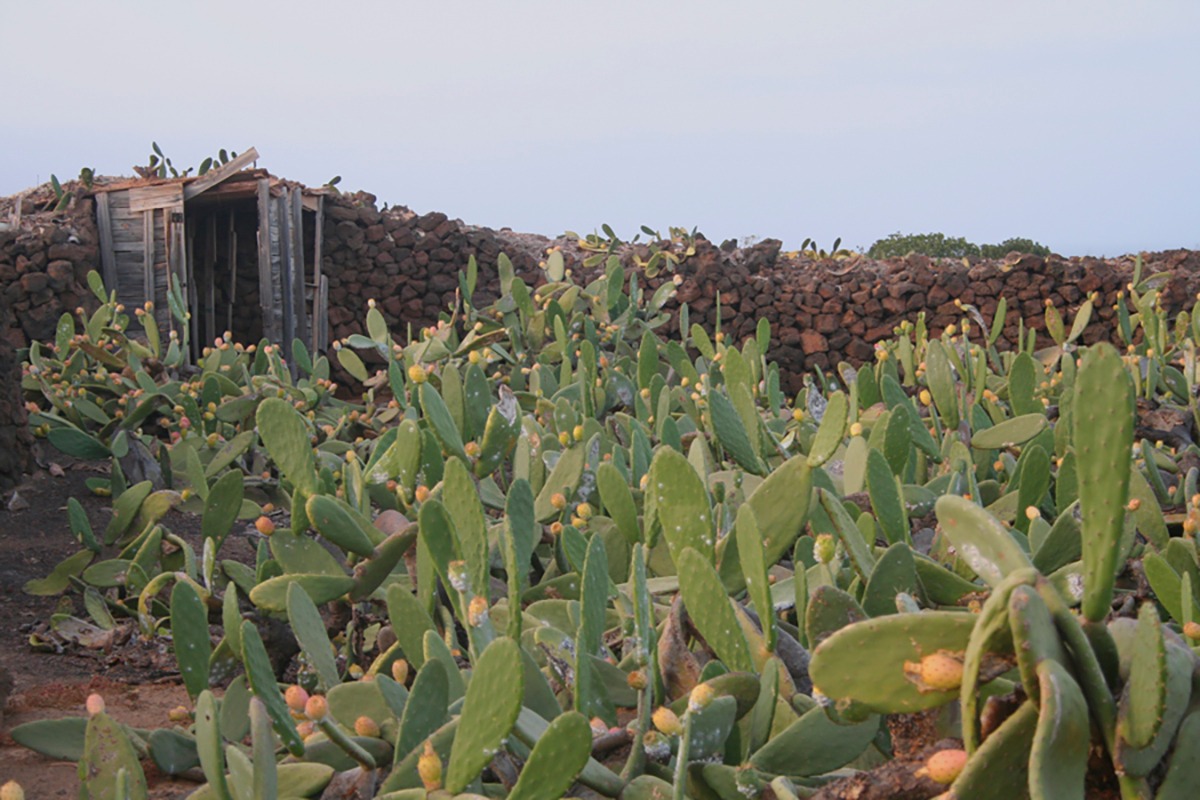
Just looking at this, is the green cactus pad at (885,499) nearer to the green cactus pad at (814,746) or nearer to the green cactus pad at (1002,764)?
the green cactus pad at (814,746)

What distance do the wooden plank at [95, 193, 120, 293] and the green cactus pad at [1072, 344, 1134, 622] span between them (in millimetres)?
9265

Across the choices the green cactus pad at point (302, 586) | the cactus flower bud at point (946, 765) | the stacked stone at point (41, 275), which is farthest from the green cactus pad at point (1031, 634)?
the stacked stone at point (41, 275)

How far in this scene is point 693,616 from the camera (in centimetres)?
129

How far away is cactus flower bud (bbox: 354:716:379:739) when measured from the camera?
1.32 metres

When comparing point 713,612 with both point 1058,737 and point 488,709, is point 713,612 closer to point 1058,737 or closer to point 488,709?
point 488,709

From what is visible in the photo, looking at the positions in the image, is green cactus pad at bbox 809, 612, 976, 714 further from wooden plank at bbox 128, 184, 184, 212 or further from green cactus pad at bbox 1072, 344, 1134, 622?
wooden plank at bbox 128, 184, 184, 212

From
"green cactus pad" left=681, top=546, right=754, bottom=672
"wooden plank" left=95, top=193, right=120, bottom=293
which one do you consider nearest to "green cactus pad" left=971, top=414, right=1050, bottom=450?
"green cactus pad" left=681, top=546, right=754, bottom=672

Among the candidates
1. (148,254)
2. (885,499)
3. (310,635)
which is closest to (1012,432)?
(885,499)

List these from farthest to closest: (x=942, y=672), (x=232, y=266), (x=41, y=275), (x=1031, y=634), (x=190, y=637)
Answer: (x=232, y=266)
(x=41, y=275)
(x=190, y=637)
(x=942, y=672)
(x=1031, y=634)

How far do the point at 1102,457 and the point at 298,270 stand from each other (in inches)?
394

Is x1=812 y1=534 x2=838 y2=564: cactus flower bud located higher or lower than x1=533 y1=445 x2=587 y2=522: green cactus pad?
higher

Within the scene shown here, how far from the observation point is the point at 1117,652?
2.72 ft

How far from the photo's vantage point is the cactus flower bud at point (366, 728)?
4.33 feet

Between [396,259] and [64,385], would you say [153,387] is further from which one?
[396,259]
